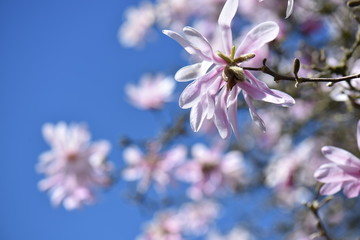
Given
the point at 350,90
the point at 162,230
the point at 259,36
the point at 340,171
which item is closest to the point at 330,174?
the point at 340,171

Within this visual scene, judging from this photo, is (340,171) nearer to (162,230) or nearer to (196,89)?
(196,89)

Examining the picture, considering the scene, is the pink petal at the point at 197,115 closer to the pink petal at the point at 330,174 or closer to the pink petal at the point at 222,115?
the pink petal at the point at 222,115

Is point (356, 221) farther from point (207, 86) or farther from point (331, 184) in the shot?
point (207, 86)

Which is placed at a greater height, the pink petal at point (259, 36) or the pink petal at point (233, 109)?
the pink petal at point (259, 36)

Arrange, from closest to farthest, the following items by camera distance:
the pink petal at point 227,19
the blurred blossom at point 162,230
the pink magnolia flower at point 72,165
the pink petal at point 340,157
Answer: the pink petal at point 227,19 → the pink petal at point 340,157 → the pink magnolia flower at point 72,165 → the blurred blossom at point 162,230

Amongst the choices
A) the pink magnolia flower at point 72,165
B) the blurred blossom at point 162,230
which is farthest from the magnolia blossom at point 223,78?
the blurred blossom at point 162,230

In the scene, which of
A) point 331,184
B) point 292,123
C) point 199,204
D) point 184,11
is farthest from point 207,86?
point 199,204

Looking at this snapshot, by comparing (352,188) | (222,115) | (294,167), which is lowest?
(352,188)
